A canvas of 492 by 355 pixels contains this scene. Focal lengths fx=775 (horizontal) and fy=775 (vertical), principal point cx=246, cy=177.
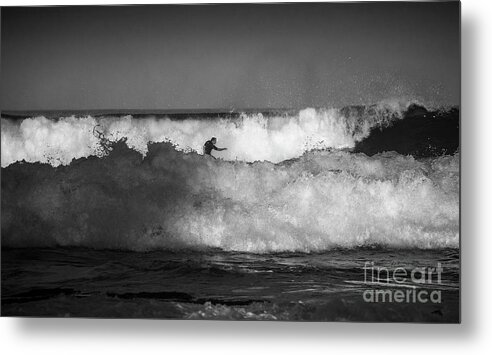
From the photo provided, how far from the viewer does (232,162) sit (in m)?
3.34

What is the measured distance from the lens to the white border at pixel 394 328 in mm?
3273

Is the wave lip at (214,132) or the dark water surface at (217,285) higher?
the wave lip at (214,132)

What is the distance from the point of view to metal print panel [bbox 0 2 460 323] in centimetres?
327

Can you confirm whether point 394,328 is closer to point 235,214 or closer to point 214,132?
point 235,214

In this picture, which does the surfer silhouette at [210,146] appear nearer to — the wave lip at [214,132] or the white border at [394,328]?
the wave lip at [214,132]

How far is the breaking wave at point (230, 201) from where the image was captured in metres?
3.27

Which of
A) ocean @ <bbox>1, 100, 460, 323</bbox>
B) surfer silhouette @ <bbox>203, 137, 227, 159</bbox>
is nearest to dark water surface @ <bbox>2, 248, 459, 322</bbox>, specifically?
ocean @ <bbox>1, 100, 460, 323</bbox>

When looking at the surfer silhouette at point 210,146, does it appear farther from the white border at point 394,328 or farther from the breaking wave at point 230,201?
the white border at point 394,328

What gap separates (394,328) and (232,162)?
3.26 feet

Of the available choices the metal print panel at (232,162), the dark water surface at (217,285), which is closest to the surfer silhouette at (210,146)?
the metal print panel at (232,162)

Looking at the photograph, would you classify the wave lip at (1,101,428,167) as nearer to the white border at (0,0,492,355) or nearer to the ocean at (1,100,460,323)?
the ocean at (1,100,460,323)

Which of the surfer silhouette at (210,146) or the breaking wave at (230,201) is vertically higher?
the surfer silhouette at (210,146)

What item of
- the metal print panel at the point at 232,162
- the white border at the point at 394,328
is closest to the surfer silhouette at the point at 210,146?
the metal print panel at the point at 232,162

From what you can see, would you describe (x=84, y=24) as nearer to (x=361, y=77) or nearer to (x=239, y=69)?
(x=239, y=69)
